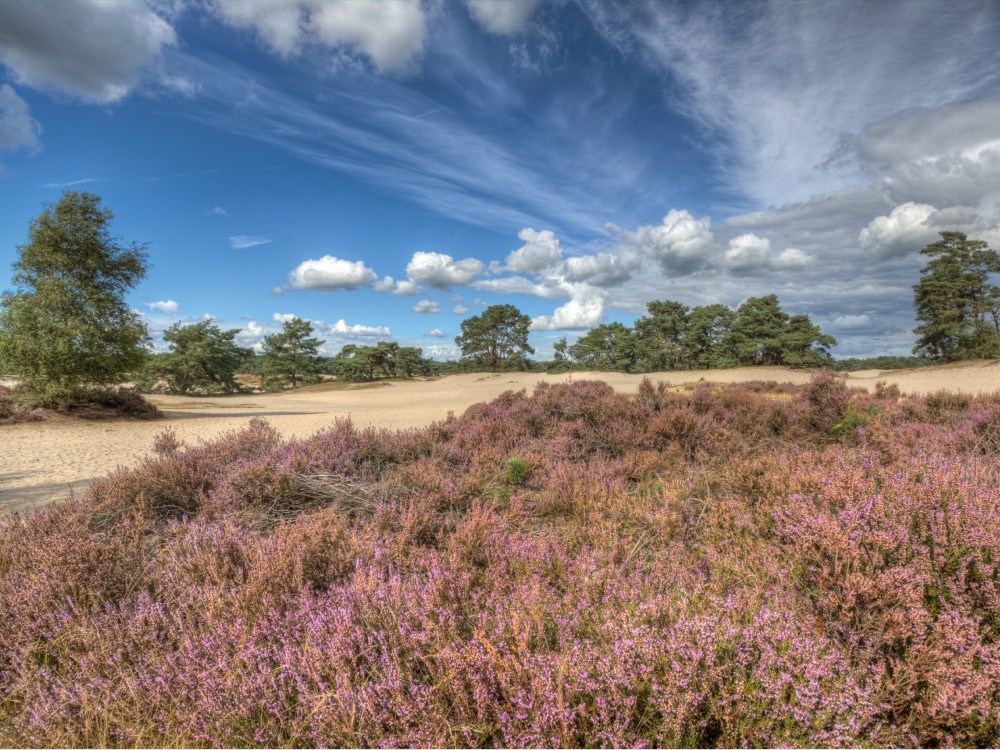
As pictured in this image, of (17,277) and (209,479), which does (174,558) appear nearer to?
(209,479)

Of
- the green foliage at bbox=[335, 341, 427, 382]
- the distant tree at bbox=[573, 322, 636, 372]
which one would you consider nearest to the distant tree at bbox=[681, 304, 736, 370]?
the distant tree at bbox=[573, 322, 636, 372]

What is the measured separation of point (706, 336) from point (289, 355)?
37.0 metres

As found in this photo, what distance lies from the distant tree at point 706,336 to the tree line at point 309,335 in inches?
3.5

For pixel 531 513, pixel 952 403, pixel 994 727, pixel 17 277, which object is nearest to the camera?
pixel 994 727

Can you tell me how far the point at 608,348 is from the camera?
134ft

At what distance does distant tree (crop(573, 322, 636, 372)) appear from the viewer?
127ft

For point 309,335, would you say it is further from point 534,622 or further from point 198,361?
point 534,622

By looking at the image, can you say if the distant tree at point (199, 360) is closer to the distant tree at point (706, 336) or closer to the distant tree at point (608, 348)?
the distant tree at point (608, 348)

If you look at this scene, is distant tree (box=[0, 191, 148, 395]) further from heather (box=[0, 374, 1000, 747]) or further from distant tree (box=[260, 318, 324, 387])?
distant tree (box=[260, 318, 324, 387])

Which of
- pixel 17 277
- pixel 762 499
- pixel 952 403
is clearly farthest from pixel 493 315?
→ pixel 762 499

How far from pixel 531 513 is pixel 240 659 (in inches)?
98.0

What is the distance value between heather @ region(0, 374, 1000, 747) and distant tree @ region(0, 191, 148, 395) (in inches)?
496

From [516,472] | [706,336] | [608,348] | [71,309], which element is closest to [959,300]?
[706,336]

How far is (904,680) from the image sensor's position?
5.34 ft
